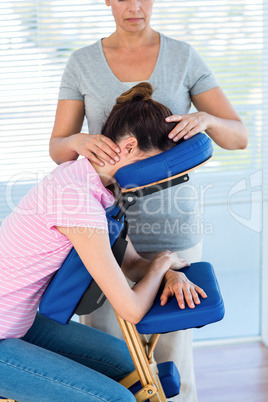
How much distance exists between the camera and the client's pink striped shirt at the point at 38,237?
1.27m

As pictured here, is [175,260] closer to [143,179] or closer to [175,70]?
A: [143,179]

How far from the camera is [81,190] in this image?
128 centimetres

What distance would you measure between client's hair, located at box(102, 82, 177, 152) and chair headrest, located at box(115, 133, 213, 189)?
0.12 m

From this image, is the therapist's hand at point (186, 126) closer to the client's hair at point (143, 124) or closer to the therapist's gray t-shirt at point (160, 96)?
the client's hair at point (143, 124)

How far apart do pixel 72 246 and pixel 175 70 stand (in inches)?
28.9

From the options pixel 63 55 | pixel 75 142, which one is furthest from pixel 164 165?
pixel 63 55

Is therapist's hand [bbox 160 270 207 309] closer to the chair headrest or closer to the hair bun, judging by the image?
the chair headrest

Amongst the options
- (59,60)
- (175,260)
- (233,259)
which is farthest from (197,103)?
(233,259)

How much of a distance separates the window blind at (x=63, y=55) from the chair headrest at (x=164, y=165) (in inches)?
50.6

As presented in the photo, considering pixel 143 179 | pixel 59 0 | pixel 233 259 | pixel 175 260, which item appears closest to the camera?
pixel 143 179

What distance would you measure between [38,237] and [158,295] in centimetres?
35

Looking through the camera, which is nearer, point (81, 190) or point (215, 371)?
point (81, 190)

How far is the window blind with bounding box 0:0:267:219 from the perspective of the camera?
2365 mm

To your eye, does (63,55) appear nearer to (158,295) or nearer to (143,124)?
(143,124)
